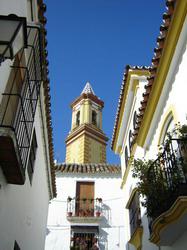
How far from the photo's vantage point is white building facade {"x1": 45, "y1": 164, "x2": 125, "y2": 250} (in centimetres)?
1546

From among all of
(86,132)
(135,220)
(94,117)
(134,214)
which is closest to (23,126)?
(135,220)

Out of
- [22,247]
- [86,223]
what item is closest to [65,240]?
[86,223]

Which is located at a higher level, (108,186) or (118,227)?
(108,186)

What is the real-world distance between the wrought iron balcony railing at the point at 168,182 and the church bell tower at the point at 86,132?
2245cm

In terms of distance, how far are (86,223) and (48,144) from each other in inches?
268

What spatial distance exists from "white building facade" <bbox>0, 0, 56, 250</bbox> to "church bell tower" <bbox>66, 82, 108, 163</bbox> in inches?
793

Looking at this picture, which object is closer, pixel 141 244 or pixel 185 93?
pixel 185 93

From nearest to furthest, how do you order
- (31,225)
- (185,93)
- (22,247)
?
(185,93), (22,247), (31,225)

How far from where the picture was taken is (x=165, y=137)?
28.8ft

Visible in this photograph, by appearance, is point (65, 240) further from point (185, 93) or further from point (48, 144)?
point (185, 93)

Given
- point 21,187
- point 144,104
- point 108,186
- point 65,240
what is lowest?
point 65,240

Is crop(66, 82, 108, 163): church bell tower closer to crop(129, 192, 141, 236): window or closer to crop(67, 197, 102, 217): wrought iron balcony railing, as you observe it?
crop(67, 197, 102, 217): wrought iron balcony railing

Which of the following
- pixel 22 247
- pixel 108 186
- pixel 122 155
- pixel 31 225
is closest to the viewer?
pixel 22 247

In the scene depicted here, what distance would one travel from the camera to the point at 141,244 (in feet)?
32.6
